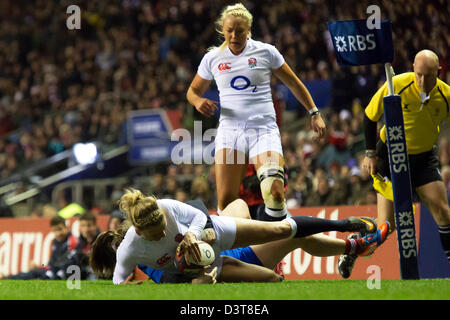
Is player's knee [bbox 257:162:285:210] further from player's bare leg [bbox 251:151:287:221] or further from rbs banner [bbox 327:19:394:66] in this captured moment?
rbs banner [bbox 327:19:394:66]

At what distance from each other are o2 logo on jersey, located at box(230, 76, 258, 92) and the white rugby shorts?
1.02 feet

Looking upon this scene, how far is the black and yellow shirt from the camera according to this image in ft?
23.1

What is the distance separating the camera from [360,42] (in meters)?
6.12

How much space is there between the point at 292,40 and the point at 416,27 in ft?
11.8

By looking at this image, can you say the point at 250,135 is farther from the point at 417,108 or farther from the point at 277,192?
the point at 417,108

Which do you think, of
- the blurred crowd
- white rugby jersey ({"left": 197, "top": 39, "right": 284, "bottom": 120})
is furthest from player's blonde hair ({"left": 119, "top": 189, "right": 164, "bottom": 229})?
the blurred crowd

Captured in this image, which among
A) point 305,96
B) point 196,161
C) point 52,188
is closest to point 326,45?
point 196,161

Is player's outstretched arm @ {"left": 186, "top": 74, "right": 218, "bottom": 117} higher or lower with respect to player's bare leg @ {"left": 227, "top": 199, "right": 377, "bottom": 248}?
higher

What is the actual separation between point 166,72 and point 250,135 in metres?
11.5

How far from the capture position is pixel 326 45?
15805 millimetres

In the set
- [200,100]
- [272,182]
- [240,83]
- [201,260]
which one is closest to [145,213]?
[201,260]

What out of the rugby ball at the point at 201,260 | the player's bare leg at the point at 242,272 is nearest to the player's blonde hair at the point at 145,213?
the rugby ball at the point at 201,260

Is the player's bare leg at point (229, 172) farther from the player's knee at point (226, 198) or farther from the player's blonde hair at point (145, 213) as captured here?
the player's blonde hair at point (145, 213)

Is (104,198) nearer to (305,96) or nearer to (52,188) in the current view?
(52,188)
